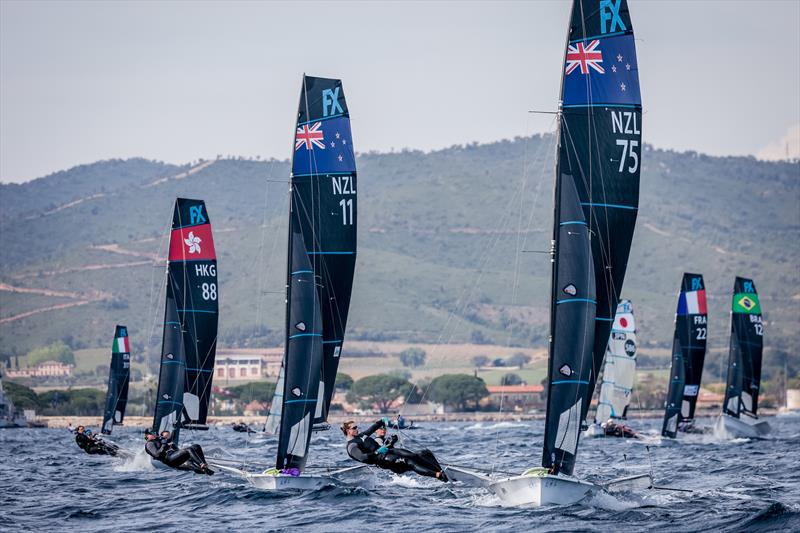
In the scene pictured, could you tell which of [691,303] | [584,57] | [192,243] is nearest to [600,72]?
[584,57]

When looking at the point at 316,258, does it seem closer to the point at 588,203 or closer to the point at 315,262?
the point at 315,262

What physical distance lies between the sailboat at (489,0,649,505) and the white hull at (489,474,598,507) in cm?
44

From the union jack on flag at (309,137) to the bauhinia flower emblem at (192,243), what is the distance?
18.5 meters

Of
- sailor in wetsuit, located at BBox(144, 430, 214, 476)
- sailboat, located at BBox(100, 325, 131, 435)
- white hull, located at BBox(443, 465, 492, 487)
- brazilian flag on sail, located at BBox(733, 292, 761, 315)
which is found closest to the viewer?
white hull, located at BBox(443, 465, 492, 487)

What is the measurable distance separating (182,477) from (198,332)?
12447mm

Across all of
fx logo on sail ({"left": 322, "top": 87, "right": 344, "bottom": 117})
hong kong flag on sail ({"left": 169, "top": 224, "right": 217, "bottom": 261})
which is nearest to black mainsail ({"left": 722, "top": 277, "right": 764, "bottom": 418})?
hong kong flag on sail ({"left": 169, "top": 224, "right": 217, "bottom": 261})

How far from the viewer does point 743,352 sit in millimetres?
85250

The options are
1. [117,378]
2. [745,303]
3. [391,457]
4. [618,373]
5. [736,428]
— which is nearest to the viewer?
[391,457]

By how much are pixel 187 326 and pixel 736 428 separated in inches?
1558

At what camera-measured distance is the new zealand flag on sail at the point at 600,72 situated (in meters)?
37.5

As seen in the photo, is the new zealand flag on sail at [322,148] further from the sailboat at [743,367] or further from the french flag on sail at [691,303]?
the sailboat at [743,367]

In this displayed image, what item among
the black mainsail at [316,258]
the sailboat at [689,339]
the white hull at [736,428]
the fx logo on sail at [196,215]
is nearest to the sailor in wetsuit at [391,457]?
the black mainsail at [316,258]

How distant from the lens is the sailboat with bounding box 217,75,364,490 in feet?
144

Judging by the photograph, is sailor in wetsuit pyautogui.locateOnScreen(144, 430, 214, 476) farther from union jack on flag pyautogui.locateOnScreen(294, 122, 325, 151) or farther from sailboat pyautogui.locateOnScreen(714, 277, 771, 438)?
sailboat pyautogui.locateOnScreen(714, 277, 771, 438)
